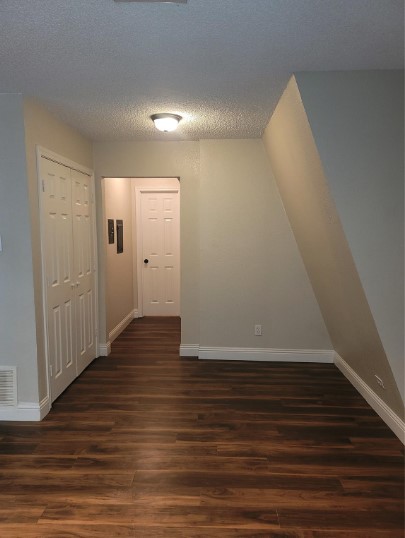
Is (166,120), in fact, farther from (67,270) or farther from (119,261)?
(119,261)

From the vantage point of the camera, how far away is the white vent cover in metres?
2.77

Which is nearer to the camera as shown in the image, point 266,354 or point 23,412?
point 23,412

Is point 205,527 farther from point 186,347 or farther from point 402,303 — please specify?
point 186,347

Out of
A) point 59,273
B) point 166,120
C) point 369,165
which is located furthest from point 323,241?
point 59,273

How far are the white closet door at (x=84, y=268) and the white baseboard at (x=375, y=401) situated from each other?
8.74ft

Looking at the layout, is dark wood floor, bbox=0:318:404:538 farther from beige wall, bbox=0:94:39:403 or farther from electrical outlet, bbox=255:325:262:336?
electrical outlet, bbox=255:325:262:336

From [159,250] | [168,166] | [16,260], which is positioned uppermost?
[168,166]

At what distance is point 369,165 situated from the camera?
2.26 metres

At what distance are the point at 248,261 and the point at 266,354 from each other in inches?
42.0

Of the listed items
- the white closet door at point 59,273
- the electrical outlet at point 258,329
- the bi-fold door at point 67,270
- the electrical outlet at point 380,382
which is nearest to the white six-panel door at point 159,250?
the bi-fold door at point 67,270

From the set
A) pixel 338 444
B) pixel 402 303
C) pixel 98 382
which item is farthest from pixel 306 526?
pixel 98 382

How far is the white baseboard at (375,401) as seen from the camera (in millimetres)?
2551

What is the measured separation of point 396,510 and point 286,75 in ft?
8.32

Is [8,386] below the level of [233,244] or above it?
below
